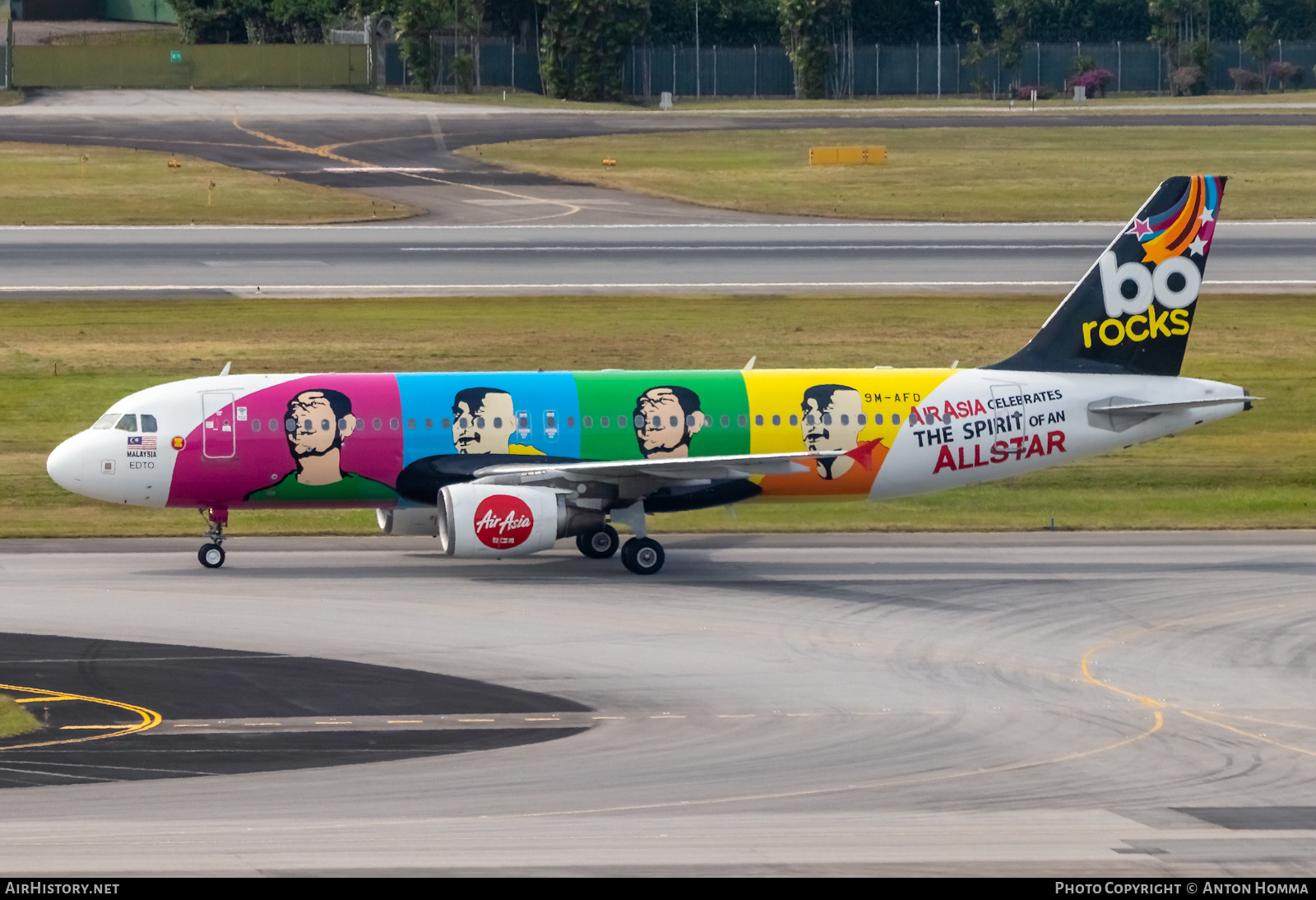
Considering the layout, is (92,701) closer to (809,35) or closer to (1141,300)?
(1141,300)

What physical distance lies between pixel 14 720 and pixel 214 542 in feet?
42.0

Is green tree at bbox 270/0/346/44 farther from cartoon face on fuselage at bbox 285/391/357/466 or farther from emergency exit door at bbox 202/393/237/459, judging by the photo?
cartoon face on fuselage at bbox 285/391/357/466

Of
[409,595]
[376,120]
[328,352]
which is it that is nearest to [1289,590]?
[409,595]

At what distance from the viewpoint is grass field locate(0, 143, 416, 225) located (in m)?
88.4

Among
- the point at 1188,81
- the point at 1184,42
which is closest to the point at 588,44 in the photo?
the point at 1188,81

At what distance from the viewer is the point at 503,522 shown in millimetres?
35969

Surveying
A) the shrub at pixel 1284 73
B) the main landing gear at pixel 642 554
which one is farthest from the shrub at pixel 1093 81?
the main landing gear at pixel 642 554

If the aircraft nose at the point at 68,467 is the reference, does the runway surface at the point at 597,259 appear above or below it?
above

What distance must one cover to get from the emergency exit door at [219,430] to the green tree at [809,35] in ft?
417

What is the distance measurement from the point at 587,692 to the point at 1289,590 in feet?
53.6

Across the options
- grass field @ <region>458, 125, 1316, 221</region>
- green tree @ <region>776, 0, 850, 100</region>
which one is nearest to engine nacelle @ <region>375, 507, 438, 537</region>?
grass field @ <region>458, 125, 1316, 221</region>

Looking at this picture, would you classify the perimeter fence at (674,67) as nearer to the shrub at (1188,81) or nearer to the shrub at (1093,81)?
the shrub at (1188,81)

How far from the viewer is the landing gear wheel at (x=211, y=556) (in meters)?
38.5
